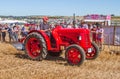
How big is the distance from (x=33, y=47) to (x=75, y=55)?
204cm

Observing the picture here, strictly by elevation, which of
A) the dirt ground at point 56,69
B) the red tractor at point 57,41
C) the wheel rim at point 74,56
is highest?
the red tractor at point 57,41

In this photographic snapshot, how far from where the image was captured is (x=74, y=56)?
11.1 m

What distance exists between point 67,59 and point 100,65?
46.1 inches

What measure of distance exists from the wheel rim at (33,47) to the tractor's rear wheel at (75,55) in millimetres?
1449

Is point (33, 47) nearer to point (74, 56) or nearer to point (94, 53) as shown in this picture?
point (74, 56)

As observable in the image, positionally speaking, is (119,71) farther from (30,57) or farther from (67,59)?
(30,57)

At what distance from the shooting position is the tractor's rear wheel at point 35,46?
465 inches

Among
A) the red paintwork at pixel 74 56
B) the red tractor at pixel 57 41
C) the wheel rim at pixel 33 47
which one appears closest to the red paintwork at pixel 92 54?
the red tractor at pixel 57 41

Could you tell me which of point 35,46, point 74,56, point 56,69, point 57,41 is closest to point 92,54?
point 57,41

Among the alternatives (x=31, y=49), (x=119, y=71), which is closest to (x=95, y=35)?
(x=31, y=49)

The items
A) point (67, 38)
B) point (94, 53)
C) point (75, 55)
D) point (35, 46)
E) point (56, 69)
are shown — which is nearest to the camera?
point (56, 69)

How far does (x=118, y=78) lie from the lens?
29.5ft

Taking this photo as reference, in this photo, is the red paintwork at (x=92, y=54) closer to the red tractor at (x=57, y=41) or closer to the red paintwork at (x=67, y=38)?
the red tractor at (x=57, y=41)

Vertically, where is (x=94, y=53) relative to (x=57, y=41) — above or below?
below
